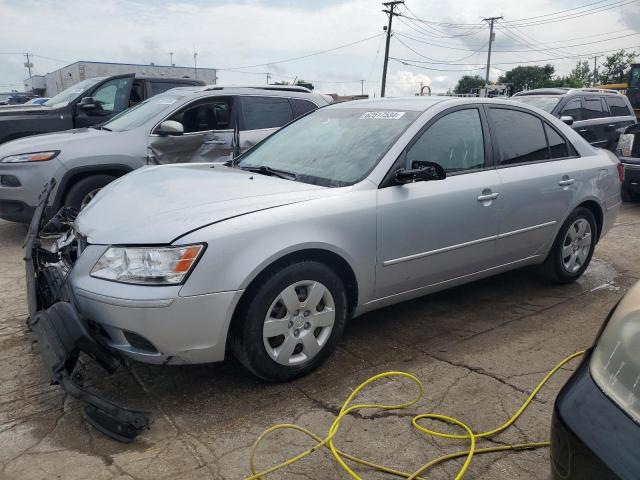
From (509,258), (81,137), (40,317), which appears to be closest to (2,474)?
(40,317)

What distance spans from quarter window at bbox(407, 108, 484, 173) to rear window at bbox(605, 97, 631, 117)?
8323 mm

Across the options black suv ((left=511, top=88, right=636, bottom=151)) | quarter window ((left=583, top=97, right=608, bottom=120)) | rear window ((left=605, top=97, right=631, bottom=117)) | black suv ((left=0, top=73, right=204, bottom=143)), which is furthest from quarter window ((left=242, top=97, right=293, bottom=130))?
rear window ((left=605, top=97, right=631, bottom=117))

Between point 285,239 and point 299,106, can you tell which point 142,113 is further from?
point 285,239

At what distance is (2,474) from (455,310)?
3.13 meters

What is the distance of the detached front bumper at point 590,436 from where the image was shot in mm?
1428

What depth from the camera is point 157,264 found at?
8.88ft

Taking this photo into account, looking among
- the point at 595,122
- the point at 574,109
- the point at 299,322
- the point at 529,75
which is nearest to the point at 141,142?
the point at 299,322

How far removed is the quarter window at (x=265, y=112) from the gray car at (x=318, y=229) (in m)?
2.38

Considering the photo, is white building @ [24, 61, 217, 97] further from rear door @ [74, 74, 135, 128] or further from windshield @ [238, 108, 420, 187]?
windshield @ [238, 108, 420, 187]

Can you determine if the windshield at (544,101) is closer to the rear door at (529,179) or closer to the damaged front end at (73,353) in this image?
the rear door at (529,179)

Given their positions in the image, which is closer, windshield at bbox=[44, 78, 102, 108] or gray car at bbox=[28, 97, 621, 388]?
gray car at bbox=[28, 97, 621, 388]

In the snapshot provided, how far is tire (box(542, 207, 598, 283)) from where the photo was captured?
463cm

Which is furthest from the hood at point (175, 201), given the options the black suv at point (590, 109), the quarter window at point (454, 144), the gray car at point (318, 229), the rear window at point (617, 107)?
the rear window at point (617, 107)

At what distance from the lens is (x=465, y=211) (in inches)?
148
